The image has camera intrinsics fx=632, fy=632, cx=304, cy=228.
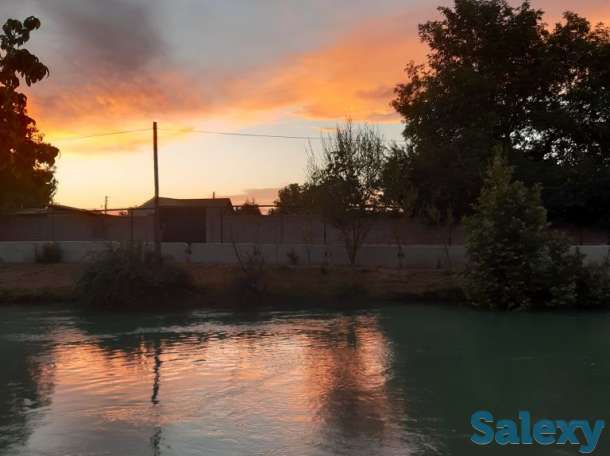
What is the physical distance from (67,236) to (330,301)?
15.3m

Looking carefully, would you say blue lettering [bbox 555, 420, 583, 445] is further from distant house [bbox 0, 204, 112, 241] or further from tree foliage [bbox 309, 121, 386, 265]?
distant house [bbox 0, 204, 112, 241]

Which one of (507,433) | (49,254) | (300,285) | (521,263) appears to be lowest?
(507,433)

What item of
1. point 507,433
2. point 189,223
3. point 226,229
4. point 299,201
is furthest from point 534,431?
point 189,223

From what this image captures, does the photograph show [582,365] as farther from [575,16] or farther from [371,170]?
[575,16]

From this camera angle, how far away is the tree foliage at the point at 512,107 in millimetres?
26188

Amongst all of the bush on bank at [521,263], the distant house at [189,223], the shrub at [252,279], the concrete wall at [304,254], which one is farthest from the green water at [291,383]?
the distant house at [189,223]

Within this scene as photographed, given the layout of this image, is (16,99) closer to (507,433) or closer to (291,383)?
(291,383)

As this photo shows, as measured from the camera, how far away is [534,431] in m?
7.25

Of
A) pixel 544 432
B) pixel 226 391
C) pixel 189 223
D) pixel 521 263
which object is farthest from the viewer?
pixel 189 223

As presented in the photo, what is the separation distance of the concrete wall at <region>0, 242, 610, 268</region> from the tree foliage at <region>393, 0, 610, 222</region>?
366 centimetres

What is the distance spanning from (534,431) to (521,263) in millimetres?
11918

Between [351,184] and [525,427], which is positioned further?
[351,184]

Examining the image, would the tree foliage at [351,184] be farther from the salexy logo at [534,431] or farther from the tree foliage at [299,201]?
the salexy logo at [534,431]

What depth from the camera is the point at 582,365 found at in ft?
35.5
